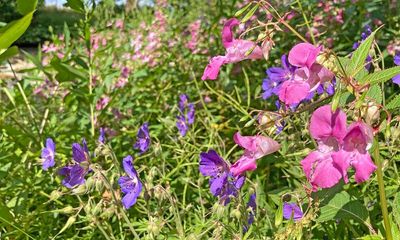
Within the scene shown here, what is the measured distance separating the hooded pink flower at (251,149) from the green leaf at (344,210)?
A: 7.9 inches

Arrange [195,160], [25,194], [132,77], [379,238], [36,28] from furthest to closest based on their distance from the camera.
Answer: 1. [36,28]
2. [132,77]
3. [195,160]
4. [25,194]
5. [379,238]

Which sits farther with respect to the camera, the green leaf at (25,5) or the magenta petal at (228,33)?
the green leaf at (25,5)

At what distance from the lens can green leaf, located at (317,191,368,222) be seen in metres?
0.96

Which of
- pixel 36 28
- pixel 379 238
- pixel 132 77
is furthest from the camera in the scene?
pixel 36 28

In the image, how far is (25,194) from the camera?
5.17 feet

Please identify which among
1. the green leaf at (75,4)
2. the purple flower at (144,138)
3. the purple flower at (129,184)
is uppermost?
the green leaf at (75,4)

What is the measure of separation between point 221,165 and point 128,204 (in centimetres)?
18

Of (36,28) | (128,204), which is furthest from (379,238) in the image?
(36,28)

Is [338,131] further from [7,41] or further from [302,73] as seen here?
[7,41]

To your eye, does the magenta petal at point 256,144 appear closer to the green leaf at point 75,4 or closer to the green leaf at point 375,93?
the green leaf at point 375,93

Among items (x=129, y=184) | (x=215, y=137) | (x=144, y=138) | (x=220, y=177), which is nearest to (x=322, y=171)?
(x=220, y=177)

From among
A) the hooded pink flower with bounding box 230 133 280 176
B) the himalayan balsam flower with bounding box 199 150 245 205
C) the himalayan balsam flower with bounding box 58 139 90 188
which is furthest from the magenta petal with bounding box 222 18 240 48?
the himalayan balsam flower with bounding box 58 139 90 188

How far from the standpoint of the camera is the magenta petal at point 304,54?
708 mm

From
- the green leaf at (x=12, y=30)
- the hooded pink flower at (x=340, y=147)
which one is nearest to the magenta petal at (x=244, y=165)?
the hooded pink flower at (x=340, y=147)
